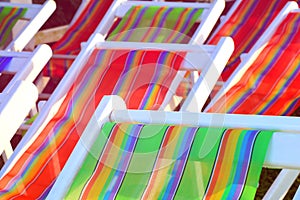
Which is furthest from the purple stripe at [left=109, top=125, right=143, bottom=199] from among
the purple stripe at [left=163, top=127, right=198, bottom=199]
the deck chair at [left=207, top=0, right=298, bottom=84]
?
the deck chair at [left=207, top=0, right=298, bottom=84]

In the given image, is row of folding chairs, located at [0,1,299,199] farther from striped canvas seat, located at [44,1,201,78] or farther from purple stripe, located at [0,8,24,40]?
purple stripe, located at [0,8,24,40]

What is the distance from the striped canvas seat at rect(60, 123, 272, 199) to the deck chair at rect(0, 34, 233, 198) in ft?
2.24

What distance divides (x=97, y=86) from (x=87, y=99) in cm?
8

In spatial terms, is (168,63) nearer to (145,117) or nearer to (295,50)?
(295,50)

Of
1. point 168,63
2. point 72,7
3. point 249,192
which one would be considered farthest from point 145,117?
point 72,7

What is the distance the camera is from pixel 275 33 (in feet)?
10.8

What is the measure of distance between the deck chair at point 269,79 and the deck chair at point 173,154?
913 millimetres

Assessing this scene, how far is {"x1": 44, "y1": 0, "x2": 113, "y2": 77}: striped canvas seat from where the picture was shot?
3822mm

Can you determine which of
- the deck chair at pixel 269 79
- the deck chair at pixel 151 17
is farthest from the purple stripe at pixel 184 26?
the deck chair at pixel 269 79

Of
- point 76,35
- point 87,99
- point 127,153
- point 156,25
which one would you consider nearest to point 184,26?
point 156,25

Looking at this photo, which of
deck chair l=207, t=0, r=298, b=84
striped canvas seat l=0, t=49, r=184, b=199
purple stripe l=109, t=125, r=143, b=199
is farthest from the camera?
deck chair l=207, t=0, r=298, b=84

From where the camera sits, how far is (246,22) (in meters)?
3.86

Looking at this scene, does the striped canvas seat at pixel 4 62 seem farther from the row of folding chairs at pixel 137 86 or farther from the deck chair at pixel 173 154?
the deck chair at pixel 173 154

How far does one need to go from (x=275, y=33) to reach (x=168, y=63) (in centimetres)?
64
